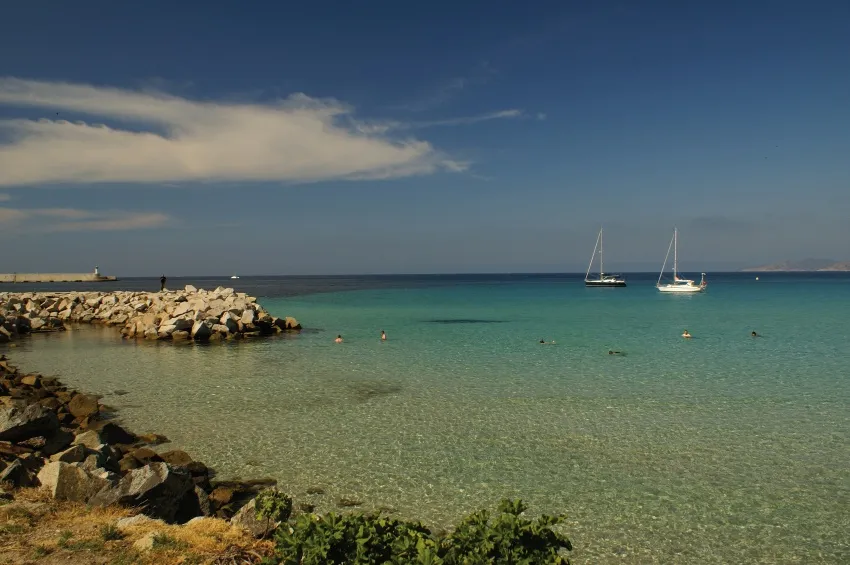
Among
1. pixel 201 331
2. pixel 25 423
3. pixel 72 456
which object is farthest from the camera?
pixel 201 331

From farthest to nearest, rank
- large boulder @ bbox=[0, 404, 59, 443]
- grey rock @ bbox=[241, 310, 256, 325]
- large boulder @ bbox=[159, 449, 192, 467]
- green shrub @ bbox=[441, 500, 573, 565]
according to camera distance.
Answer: grey rock @ bbox=[241, 310, 256, 325] < large boulder @ bbox=[159, 449, 192, 467] < large boulder @ bbox=[0, 404, 59, 443] < green shrub @ bbox=[441, 500, 573, 565]

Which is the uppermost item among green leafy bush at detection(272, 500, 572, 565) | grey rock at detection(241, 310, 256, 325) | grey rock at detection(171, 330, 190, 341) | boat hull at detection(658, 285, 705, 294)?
boat hull at detection(658, 285, 705, 294)

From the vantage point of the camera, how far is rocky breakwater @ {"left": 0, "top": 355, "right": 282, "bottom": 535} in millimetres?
9039

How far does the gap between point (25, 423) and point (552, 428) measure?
42.7ft

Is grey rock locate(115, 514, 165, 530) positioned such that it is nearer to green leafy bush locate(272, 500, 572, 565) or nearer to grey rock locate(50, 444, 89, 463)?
grey rock locate(50, 444, 89, 463)

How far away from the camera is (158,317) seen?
3984 centimetres

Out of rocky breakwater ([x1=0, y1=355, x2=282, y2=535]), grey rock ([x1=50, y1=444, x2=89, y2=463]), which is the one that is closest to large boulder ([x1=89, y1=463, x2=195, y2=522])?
rocky breakwater ([x1=0, y1=355, x2=282, y2=535])

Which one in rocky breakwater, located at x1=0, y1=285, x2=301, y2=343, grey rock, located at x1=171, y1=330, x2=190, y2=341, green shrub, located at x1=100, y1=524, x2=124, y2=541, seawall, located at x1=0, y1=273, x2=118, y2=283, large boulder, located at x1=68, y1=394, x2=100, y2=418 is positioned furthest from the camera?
seawall, located at x1=0, y1=273, x2=118, y2=283

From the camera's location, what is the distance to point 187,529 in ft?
26.6

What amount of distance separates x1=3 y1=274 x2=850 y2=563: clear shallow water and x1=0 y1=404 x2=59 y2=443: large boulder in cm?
314

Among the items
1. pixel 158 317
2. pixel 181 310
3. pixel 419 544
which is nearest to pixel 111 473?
pixel 419 544

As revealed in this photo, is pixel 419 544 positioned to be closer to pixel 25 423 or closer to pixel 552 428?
pixel 552 428

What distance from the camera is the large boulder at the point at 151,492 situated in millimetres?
8945

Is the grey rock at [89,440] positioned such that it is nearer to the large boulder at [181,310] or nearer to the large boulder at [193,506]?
the large boulder at [193,506]
